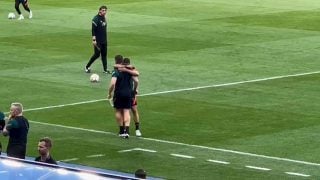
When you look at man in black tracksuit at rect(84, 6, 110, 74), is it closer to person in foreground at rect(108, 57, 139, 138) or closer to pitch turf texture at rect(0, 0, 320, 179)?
pitch turf texture at rect(0, 0, 320, 179)

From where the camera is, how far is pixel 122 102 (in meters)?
25.3

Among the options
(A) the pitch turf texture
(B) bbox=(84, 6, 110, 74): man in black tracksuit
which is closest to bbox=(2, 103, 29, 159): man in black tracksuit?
(A) the pitch turf texture

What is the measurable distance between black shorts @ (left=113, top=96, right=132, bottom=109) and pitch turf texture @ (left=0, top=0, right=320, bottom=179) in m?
0.75

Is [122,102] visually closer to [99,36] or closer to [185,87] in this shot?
[185,87]

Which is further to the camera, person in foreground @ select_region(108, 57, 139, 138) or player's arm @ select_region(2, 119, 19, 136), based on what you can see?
person in foreground @ select_region(108, 57, 139, 138)

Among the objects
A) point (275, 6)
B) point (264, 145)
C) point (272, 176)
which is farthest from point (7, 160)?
point (275, 6)

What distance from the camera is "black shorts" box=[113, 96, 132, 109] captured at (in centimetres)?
2525

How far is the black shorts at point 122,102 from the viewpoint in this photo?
82.8 ft

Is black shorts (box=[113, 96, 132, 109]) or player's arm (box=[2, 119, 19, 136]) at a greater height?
black shorts (box=[113, 96, 132, 109])

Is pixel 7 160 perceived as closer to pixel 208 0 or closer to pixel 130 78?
pixel 130 78

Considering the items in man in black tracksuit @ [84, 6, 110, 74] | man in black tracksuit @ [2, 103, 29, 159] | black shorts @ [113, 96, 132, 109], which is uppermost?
man in black tracksuit @ [84, 6, 110, 74]

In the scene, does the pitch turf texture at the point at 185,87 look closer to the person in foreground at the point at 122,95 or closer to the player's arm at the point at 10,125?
the person in foreground at the point at 122,95

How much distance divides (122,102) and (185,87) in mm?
7139

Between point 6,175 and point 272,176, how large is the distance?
8.45 metres
